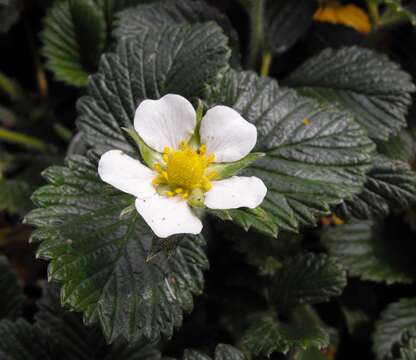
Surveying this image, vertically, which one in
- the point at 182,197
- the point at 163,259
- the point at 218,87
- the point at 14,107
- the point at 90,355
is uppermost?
the point at 218,87

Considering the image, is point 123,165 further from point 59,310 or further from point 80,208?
point 59,310

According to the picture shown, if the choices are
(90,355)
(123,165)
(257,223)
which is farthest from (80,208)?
(90,355)

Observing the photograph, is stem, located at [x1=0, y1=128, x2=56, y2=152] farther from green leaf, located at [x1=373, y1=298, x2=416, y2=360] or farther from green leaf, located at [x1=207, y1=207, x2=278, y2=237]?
green leaf, located at [x1=373, y1=298, x2=416, y2=360]

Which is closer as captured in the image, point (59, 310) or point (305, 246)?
point (59, 310)

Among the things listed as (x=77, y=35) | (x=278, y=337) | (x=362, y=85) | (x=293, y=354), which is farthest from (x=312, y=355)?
(x=77, y=35)

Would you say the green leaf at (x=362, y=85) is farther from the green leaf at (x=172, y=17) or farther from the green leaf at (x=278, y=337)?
the green leaf at (x=278, y=337)

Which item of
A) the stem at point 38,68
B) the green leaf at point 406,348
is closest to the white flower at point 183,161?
the green leaf at point 406,348
